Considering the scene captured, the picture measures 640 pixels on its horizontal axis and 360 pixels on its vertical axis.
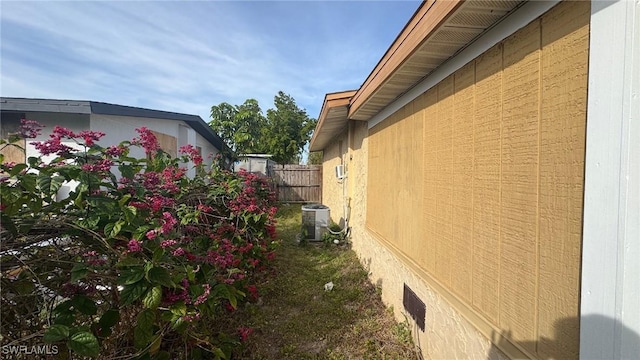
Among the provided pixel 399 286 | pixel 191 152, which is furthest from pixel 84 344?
pixel 399 286

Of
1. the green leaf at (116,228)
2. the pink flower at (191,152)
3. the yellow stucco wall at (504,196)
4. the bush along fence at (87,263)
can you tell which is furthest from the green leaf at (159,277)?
the pink flower at (191,152)

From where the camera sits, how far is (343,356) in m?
2.68

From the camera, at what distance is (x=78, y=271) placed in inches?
49.4

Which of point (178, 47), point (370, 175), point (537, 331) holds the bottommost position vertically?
point (537, 331)

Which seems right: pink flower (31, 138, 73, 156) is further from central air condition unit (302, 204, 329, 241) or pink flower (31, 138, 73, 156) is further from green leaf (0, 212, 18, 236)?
central air condition unit (302, 204, 329, 241)

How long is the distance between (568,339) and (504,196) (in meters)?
0.68

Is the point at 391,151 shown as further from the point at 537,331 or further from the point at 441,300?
the point at 537,331

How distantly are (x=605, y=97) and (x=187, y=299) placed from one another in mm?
2059

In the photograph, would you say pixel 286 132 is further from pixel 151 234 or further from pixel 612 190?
pixel 612 190

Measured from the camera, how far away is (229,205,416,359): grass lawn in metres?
2.77

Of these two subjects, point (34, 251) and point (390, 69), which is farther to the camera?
point (390, 69)

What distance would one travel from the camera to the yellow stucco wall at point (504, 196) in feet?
3.85

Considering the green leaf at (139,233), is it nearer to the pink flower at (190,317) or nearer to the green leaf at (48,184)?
the green leaf at (48,184)

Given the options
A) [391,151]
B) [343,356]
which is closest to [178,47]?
[391,151]
